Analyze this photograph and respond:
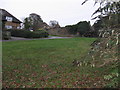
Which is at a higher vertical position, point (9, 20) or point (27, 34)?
point (9, 20)

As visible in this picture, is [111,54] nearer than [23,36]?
Yes

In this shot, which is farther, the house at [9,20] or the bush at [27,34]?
the house at [9,20]

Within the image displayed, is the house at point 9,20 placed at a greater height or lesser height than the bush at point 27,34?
greater

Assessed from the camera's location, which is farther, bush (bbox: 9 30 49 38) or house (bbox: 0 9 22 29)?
house (bbox: 0 9 22 29)

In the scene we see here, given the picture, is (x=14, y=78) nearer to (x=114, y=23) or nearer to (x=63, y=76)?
(x=63, y=76)

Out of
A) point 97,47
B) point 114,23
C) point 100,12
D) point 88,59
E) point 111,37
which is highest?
point 100,12

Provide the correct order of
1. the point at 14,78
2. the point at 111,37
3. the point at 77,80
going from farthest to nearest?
the point at 14,78
the point at 77,80
the point at 111,37

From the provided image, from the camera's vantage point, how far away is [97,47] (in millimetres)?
2461

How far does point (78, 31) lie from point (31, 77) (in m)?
27.0

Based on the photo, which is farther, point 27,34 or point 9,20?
point 9,20

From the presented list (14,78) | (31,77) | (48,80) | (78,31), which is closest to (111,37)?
(48,80)

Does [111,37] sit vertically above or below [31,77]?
above

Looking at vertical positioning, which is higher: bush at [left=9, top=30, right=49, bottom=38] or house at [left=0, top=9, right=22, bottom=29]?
house at [left=0, top=9, right=22, bottom=29]

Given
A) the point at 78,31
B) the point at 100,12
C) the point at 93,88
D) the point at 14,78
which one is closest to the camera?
the point at 100,12
